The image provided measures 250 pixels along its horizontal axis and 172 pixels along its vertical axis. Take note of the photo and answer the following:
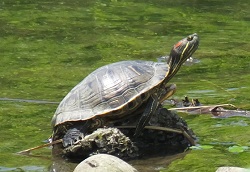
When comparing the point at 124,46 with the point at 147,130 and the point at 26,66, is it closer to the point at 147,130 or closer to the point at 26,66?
the point at 26,66

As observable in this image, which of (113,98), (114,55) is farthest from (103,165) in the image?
(114,55)

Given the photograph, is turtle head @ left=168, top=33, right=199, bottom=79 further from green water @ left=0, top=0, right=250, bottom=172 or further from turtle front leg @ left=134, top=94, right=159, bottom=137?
green water @ left=0, top=0, right=250, bottom=172

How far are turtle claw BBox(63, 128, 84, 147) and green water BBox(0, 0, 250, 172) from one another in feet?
0.68

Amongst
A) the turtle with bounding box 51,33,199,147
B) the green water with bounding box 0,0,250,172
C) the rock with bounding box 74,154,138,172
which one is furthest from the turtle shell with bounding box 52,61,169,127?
the rock with bounding box 74,154,138,172

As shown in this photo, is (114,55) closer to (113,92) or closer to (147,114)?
(113,92)

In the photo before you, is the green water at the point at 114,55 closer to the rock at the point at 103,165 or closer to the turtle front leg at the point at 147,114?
the turtle front leg at the point at 147,114

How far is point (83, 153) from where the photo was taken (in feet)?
15.8

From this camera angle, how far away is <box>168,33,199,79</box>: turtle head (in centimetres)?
512

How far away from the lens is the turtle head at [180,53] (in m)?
5.12

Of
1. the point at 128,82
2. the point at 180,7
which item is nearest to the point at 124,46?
the point at 180,7

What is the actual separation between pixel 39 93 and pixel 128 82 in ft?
7.58

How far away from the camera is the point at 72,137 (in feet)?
15.8

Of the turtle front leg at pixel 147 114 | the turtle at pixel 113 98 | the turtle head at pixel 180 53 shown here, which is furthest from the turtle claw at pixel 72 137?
the turtle head at pixel 180 53

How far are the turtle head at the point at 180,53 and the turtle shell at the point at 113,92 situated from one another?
78mm
